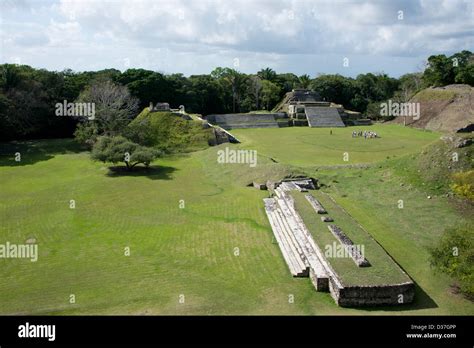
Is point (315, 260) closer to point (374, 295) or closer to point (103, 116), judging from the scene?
point (374, 295)

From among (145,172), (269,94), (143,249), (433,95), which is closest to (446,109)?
(433,95)

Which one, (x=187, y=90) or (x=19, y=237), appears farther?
(x=187, y=90)

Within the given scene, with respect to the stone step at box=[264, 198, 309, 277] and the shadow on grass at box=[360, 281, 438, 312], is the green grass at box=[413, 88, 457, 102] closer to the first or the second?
the stone step at box=[264, 198, 309, 277]

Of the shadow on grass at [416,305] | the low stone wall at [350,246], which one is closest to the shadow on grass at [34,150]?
the low stone wall at [350,246]

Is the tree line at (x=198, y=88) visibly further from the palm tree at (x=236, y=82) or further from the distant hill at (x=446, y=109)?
the distant hill at (x=446, y=109)

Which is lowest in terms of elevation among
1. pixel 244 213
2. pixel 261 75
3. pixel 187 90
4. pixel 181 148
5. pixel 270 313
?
pixel 270 313

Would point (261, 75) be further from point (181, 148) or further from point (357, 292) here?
point (357, 292)
